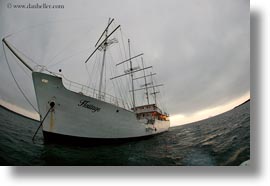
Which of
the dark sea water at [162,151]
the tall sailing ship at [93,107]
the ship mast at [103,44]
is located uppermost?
the ship mast at [103,44]

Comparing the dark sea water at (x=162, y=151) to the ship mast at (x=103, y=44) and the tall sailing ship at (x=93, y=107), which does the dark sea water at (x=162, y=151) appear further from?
the ship mast at (x=103, y=44)

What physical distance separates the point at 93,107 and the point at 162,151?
2.90ft

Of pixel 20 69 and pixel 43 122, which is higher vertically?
pixel 20 69

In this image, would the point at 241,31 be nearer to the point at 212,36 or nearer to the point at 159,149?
the point at 212,36

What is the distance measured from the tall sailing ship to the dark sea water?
14 cm

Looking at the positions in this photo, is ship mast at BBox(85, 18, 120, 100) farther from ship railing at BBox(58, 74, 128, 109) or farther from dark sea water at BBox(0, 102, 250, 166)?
dark sea water at BBox(0, 102, 250, 166)

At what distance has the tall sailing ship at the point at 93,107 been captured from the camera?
2576mm

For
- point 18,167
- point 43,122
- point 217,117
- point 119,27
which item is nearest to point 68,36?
point 119,27

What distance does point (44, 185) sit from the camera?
2.43 metres

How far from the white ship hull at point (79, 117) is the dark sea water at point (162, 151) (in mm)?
139

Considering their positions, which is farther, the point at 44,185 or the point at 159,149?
the point at 159,149

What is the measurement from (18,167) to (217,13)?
2.56 m

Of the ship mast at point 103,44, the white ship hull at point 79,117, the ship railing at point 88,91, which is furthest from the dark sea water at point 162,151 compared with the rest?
the ship mast at point 103,44

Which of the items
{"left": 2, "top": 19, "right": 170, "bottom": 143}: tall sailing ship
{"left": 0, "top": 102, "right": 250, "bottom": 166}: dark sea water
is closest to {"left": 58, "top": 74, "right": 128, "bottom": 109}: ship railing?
{"left": 2, "top": 19, "right": 170, "bottom": 143}: tall sailing ship
